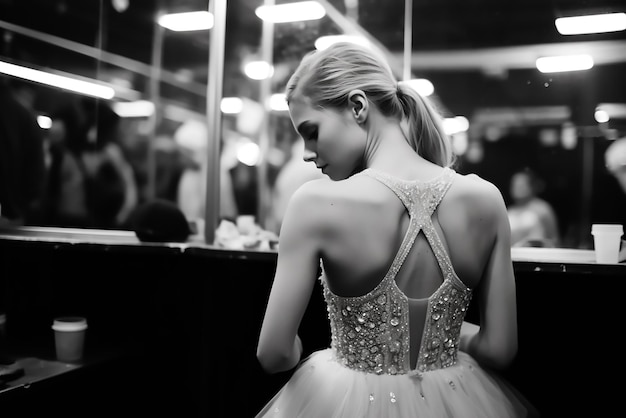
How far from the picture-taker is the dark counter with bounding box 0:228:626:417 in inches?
71.2

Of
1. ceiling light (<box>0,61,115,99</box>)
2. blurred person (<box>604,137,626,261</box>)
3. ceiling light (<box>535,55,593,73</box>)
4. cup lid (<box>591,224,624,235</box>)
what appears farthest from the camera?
ceiling light (<box>535,55,593,73</box>)

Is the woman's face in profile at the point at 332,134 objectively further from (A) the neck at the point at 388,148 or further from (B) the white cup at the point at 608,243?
(B) the white cup at the point at 608,243

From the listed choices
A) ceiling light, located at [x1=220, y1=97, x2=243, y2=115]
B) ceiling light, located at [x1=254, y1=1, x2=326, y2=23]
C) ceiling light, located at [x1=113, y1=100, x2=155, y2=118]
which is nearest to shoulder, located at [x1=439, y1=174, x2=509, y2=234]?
ceiling light, located at [x1=254, y1=1, x2=326, y2=23]

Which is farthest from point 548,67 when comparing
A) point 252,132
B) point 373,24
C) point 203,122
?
point 203,122

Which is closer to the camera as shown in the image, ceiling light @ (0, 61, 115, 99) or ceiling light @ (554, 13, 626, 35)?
ceiling light @ (0, 61, 115, 99)

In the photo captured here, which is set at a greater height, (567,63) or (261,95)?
(567,63)

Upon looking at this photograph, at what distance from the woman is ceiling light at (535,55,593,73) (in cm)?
389

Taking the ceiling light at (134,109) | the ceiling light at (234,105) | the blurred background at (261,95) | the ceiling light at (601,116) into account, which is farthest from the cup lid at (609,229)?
the ceiling light at (134,109)

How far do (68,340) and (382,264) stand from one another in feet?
4.84

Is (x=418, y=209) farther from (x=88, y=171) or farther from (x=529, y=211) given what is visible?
(x=529, y=211)

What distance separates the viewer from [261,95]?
534 centimetres

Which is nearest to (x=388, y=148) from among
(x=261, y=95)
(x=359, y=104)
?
(x=359, y=104)

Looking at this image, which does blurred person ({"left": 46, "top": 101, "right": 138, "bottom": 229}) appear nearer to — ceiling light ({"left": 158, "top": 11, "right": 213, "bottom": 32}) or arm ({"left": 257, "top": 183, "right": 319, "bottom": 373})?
ceiling light ({"left": 158, "top": 11, "right": 213, "bottom": 32})

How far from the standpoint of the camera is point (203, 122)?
7.79 m
